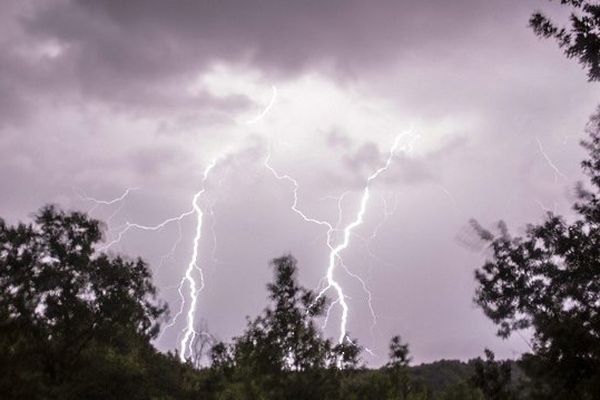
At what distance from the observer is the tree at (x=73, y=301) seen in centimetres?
1656

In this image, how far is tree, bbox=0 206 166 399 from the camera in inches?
652

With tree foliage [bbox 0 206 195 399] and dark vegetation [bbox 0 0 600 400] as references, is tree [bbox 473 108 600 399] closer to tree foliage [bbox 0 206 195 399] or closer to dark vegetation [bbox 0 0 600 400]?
dark vegetation [bbox 0 0 600 400]

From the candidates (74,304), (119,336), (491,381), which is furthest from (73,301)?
(491,381)

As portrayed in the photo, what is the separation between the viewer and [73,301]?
19.0 m

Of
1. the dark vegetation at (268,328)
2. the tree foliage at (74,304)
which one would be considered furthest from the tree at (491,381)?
the tree foliage at (74,304)

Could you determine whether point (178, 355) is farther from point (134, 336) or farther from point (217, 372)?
point (217, 372)

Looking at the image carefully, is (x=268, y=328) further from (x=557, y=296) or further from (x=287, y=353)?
(x=557, y=296)

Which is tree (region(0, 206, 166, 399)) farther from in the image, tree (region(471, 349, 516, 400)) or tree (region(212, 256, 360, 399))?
tree (region(471, 349, 516, 400))

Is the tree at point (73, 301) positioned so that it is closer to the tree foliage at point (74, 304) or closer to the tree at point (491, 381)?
the tree foliage at point (74, 304)

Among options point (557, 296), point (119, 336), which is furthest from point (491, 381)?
point (119, 336)

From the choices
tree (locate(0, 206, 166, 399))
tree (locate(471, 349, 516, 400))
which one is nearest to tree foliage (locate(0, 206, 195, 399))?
tree (locate(0, 206, 166, 399))

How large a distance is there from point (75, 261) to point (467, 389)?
16556 millimetres

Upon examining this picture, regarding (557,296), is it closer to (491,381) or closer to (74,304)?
(491,381)

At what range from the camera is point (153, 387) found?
735 inches
